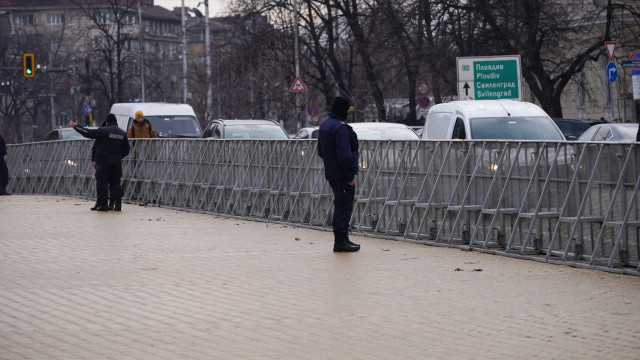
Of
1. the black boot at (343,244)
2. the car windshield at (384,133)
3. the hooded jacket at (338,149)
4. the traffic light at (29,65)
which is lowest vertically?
the black boot at (343,244)

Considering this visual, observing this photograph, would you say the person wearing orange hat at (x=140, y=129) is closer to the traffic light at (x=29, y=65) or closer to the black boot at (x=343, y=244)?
the black boot at (x=343, y=244)

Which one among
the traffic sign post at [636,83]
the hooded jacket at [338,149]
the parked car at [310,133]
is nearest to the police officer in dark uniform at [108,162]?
the parked car at [310,133]

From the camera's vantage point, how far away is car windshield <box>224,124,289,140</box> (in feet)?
97.8

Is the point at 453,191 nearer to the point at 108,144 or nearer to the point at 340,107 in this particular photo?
the point at 340,107

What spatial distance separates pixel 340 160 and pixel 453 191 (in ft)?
6.44

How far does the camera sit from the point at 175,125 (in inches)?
1350

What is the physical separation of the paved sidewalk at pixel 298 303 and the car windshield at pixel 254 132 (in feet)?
42.4

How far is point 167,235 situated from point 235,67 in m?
38.0

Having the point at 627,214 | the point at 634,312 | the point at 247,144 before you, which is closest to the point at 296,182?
the point at 247,144

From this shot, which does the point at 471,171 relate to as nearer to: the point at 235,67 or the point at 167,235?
the point at 167,235

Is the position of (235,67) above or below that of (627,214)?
above

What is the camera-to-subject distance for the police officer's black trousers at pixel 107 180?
24.0 metres

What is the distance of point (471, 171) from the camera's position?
1588cm

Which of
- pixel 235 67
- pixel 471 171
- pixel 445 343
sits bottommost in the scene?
pixel 445 343
